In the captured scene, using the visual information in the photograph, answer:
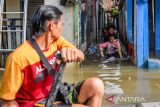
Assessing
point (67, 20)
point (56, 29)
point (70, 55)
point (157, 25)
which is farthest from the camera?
point (157, 25)

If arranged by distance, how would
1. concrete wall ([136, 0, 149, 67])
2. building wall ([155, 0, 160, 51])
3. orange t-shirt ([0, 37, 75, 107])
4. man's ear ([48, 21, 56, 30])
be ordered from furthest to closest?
building wall ([155, 0, 160, 51])
concrete wall ([136, 0, 149, 67])
man's ear ([48, 21, 56, 30])
orange t-shirt ([0, 37, 75, 107])

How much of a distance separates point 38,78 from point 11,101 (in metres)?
0.28

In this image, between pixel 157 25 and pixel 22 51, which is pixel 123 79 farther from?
pixel 157 25

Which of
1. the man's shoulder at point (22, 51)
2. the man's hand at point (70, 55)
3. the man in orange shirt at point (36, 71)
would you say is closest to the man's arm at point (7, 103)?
the man in orange shirt at point (36, 71)

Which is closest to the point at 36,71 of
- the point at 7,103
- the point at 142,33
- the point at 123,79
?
the point at 7,103

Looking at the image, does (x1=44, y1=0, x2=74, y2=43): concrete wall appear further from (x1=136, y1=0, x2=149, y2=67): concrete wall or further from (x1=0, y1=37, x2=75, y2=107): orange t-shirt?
(x1=0, y1=37, x2=75, y2=107): orange t-shirt

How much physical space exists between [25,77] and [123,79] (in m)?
6.14

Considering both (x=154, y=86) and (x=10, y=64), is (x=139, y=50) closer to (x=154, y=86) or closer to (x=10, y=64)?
(x=154, y=86)

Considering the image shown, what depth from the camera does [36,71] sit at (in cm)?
318

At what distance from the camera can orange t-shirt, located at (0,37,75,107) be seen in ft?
10.1

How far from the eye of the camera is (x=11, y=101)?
10.3ft

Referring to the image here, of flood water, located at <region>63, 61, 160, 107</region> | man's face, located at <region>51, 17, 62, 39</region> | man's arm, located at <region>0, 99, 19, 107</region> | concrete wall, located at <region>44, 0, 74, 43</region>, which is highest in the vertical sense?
concrete wall, located at <region>44, 0, 74, 43</region>

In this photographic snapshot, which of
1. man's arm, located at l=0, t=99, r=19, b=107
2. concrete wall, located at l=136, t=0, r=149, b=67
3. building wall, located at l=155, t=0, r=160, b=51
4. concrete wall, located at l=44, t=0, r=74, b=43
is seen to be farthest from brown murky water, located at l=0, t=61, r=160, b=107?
man's arm, located at l=0, t=99, r=19, b=107

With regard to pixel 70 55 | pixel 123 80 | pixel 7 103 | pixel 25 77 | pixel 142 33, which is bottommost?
pixel 123 80
